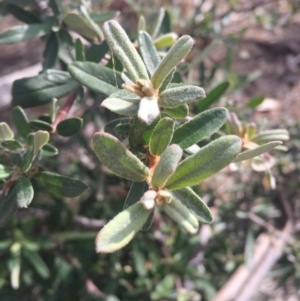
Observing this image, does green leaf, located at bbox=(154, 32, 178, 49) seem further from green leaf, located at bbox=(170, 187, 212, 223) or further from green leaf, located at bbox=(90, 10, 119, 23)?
green leaf, located at bbox=(170, 187, 212, 223)

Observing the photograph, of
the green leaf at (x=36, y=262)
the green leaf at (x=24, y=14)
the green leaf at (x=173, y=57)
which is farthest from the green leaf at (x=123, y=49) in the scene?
the green leaf at (x=36, y=262)

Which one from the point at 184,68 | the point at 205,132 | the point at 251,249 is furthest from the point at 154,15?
the point at 205,132

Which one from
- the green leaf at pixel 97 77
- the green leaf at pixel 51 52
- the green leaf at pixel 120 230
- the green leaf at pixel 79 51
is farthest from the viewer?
the green leaf at pixel 51 52

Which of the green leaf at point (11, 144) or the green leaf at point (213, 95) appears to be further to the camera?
the green leaf at point (213, 95)

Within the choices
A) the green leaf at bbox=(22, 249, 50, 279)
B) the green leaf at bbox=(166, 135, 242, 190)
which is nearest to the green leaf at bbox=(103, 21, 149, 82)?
the green leaf at bbox=(166, 135, 242, 190)

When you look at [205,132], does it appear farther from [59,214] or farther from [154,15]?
[154,15]

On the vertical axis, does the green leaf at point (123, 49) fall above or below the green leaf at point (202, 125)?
above

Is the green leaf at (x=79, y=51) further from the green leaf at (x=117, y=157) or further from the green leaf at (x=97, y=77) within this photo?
the green leaf at (x=117, y=157)
